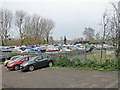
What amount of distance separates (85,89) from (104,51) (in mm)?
6266

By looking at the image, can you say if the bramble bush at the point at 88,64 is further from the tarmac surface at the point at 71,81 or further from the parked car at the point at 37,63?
the tarmac surface at the point at 71,81

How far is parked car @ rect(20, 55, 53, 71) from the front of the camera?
11922mm

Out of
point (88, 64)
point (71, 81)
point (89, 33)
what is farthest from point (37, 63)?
point (89, 33)

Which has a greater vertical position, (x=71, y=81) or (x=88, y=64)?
(x=88, y=64)

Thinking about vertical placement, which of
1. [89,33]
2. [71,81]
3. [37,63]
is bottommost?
[71,81]

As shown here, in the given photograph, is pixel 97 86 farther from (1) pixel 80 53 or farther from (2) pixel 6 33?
(2) pixel 6 33

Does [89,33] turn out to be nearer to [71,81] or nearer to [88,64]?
[88,64]

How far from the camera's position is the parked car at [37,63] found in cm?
1192

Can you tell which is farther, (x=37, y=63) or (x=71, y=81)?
(x=37, y=63)

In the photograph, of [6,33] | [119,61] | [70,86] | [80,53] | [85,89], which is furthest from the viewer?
[6,33]

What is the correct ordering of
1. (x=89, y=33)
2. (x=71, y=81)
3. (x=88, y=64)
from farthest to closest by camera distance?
(x=89, y=33), (x=88, y=64), (x=71, y=81)

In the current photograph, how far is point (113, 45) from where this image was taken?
1147 centimetres

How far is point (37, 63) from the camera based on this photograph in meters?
12.4

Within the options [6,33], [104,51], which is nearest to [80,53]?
[104,51]
